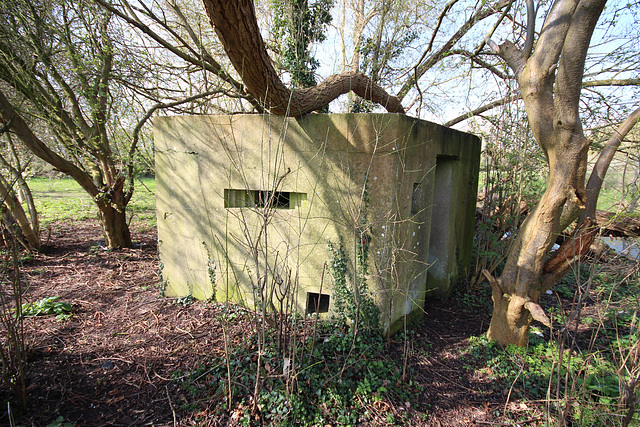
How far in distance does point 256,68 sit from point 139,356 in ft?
10.3

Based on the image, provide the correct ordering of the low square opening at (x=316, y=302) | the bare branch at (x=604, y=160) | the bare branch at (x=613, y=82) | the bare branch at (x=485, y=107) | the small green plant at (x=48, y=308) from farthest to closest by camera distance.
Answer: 1. the bare branch at (x=613, y=82)
2. the bare branch at (x=485, y=107)
3. the small green plant at (x=48, y=308)
4. the low square opening at (x=316, y=302)
5. the bare branch at (x=604, y=160)

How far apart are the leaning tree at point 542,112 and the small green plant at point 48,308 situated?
377cm

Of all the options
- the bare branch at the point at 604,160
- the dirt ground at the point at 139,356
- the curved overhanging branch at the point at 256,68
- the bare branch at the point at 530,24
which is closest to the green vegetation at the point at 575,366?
the dirt ground at the point at 139,356

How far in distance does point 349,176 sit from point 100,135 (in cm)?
501

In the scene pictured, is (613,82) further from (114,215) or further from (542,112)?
(114,215)

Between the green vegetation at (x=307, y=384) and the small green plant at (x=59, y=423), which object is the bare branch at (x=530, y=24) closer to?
the green vegetation at (x=307, y=384)

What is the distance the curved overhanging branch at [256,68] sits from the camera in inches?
93.6

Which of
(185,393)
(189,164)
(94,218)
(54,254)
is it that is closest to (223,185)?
(189,164)

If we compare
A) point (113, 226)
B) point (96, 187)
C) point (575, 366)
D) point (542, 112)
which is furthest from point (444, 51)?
point (113, 226)

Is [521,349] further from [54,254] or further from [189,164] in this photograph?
[54,254]

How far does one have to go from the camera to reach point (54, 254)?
21.1 ft

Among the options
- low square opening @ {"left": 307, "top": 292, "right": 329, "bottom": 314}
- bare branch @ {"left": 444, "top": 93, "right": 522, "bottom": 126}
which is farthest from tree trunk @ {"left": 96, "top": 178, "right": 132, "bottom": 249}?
bare branch @ {"left": 444, "top": 93, "right": 522, "bottom": 126}

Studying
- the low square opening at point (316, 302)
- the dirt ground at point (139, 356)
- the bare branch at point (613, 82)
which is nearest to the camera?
the dirt ground at point (139, 356)

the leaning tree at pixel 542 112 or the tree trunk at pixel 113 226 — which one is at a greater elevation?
the leaning tree at pixel 542 112
